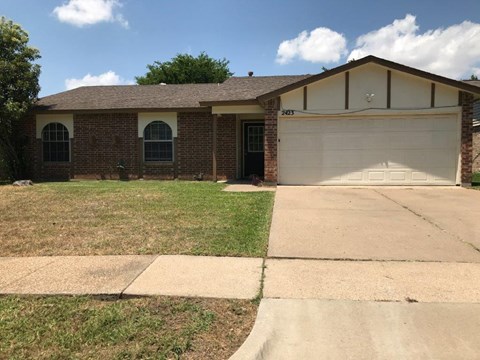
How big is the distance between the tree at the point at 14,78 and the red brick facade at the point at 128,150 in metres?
1.16

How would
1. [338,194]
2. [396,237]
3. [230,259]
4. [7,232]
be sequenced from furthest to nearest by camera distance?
[338,194] → [7,232] → [396,237] → [230,259]

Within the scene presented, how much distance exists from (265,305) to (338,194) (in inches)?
302

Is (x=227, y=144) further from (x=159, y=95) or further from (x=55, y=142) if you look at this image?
(x=55, y=142)

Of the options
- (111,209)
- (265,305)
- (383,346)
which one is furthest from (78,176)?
(383,346)

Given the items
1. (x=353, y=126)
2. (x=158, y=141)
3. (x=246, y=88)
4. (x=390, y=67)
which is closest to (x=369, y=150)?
(x=353, y=126)

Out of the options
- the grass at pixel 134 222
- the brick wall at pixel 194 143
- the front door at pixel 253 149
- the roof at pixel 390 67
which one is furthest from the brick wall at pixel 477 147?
the grass at pixel 134 222

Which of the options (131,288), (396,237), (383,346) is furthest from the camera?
(396,237)

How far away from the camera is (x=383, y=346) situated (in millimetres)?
3197

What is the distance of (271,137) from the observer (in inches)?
506

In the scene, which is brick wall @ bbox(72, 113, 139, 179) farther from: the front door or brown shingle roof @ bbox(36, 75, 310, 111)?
the front door

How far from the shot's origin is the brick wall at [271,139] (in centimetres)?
1281

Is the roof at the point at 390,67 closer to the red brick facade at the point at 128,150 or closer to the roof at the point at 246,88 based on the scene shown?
the roof at the point at 246,88

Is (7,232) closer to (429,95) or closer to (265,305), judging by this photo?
(265,305)

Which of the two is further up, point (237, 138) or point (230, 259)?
point (237, 138)
